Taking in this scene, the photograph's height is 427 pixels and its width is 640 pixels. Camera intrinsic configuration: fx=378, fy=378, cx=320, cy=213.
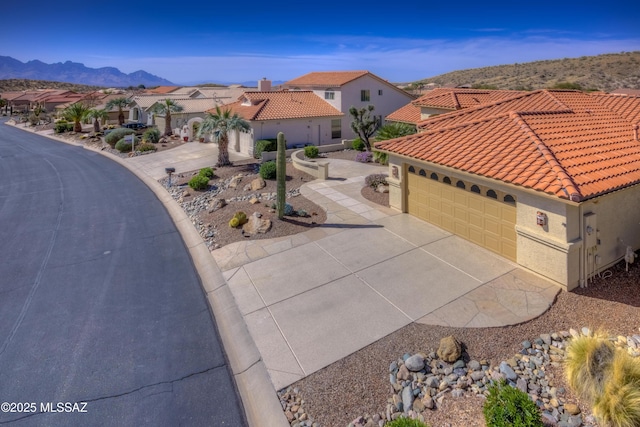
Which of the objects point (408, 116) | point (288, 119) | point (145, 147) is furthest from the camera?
point (145, 147)

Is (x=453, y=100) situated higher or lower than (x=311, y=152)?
higher

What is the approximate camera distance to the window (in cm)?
3607

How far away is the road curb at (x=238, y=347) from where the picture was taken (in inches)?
287

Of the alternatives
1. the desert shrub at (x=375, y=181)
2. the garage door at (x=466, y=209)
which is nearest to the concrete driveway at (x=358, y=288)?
the garage door at (x=466, y=209)

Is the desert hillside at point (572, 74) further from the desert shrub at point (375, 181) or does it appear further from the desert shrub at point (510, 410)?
the desert shrub at point (510, 410)

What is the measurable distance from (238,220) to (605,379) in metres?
13.0

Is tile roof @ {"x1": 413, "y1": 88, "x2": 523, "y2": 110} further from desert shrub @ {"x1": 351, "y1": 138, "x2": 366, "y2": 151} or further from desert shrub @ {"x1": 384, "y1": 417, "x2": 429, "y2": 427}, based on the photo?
desert shrub @ {"x1": 384, "y1": 417, "x2": 429, "y2": 427}

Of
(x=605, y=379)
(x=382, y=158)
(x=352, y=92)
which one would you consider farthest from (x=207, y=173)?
(x=605, y=379)

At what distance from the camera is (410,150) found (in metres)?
15.4

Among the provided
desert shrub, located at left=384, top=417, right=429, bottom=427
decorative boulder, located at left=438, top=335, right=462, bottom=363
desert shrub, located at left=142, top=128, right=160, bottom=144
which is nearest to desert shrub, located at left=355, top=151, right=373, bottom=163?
decorative boulder, located at left=438, top=335, right=462, bottom=363

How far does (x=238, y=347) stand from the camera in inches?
360

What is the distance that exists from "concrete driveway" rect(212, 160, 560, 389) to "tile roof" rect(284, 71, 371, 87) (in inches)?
985

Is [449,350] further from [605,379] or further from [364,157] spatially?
[364,157]

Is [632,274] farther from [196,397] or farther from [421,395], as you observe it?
[196,397]
